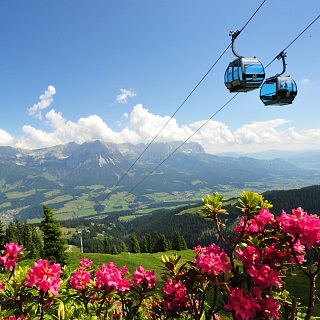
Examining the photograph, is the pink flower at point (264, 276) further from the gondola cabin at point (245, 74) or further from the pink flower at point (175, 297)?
the gondola cabin at point (245, 74)

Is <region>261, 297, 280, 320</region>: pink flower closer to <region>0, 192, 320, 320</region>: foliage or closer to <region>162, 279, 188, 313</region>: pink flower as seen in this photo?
<region>0, 192, 320, 320</region>: foliage

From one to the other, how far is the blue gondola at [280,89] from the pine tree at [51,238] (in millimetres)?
33229

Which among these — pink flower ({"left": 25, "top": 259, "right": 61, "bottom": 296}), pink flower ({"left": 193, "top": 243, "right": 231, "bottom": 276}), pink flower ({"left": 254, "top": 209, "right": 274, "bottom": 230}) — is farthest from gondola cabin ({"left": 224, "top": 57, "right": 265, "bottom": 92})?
pink flower ({"left": 25, "top": 259, "right": 61, "bottom": 296})

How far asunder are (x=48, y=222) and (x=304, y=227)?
39191 mm

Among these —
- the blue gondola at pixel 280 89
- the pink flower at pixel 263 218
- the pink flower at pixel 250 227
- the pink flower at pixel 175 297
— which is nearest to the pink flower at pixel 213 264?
A: the pink flower at pixel 250 227

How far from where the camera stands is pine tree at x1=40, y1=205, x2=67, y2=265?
122ft

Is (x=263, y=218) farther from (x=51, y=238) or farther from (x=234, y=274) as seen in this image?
(x=51, y=238)

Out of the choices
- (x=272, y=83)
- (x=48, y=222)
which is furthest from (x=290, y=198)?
(x=272, y=83)

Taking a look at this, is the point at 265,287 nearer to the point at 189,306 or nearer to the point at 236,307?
the point at 236,307

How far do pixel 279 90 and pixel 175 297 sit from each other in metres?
9.91

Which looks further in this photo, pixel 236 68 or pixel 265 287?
pixel 236 68

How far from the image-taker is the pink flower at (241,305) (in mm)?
3096

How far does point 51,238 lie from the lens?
3825cm

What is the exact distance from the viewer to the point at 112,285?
4.18 meters
